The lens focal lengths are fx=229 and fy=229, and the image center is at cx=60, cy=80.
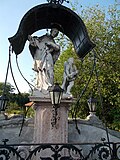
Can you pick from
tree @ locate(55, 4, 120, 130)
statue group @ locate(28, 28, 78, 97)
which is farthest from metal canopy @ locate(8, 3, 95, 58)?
tree @ locate(55, 4, 120, 130)

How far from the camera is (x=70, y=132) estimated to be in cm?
768

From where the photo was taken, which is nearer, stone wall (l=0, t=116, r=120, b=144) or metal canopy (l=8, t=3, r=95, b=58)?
metal canopy (l=8, t=3, r=95, b=58)

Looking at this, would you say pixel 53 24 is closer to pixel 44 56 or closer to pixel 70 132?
pixel 44 56

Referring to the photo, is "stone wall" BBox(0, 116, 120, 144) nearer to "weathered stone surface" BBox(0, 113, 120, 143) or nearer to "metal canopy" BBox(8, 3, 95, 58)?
"weathered stone surface" BBox(0, 113, 120, 143)

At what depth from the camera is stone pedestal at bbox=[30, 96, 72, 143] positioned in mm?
5598

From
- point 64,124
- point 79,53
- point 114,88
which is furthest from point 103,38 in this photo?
point 64,124

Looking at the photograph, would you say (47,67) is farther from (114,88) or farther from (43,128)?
(114,88)

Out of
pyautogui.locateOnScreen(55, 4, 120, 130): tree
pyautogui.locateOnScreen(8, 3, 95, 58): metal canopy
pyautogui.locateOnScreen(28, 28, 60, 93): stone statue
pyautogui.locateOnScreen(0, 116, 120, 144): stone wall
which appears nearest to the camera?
pyautogui.locateOnScreen(8, 3, 95, 58): metal canopy

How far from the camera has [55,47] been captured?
6.42 metres

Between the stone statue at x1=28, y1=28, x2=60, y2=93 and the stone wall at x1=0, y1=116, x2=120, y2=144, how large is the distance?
2127 millimetres

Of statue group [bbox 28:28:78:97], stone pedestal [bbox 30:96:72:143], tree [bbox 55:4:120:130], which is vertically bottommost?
stone pedestal [bbox 30:96:72:143]

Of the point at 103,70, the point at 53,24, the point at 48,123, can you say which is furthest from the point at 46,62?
the point at 103,70

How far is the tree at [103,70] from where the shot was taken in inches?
615

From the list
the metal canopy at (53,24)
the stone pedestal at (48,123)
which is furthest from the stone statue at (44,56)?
the stone pedestal at (48,123)
